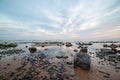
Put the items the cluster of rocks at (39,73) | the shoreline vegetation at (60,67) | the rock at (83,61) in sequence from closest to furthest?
the cluster of rocks at (39,73), the shoreline vegetation at (60,67), the rock at (83,61)

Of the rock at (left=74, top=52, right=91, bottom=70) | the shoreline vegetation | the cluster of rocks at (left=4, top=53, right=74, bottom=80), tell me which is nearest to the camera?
the cluster of rocks at (left=4, top=53, right=74, bottom=80)

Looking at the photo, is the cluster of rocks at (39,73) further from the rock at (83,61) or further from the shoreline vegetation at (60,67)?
the rock at (83,61)

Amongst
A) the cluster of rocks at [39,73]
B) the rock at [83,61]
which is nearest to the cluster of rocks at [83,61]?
the rock at [83,61]

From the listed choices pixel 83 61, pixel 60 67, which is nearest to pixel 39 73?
pixel 60 67

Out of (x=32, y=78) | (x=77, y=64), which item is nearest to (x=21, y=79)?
(x=32, y=78)

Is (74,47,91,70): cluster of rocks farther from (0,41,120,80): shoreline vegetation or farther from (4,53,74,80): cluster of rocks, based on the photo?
(4,53,74,80): cluster of rocks

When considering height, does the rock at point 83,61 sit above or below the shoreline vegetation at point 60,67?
above

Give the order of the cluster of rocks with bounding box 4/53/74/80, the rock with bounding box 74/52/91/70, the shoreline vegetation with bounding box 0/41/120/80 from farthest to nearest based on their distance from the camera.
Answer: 1. the rock with bounding box 74/52/91/70
2. the shoreline vegetation with bounding box 0/41/120/80
3. the cluster of rocks with bounding box 4/53/74/80

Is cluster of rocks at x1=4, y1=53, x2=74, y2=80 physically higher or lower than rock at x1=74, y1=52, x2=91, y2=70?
lower

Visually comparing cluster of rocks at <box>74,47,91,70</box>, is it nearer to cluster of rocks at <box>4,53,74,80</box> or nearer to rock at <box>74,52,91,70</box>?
rock at <box>74,52,91,70</box>

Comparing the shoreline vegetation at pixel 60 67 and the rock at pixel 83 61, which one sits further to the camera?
the rock at pixel 83 61

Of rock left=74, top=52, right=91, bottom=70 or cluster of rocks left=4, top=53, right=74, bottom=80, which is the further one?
rock left=74, top=52, right=91, bottom=70

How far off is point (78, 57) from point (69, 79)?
406cm

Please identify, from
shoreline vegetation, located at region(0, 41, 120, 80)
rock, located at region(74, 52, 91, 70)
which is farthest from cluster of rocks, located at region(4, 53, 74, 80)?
rock, located at region(74, 52, 91, 70)
